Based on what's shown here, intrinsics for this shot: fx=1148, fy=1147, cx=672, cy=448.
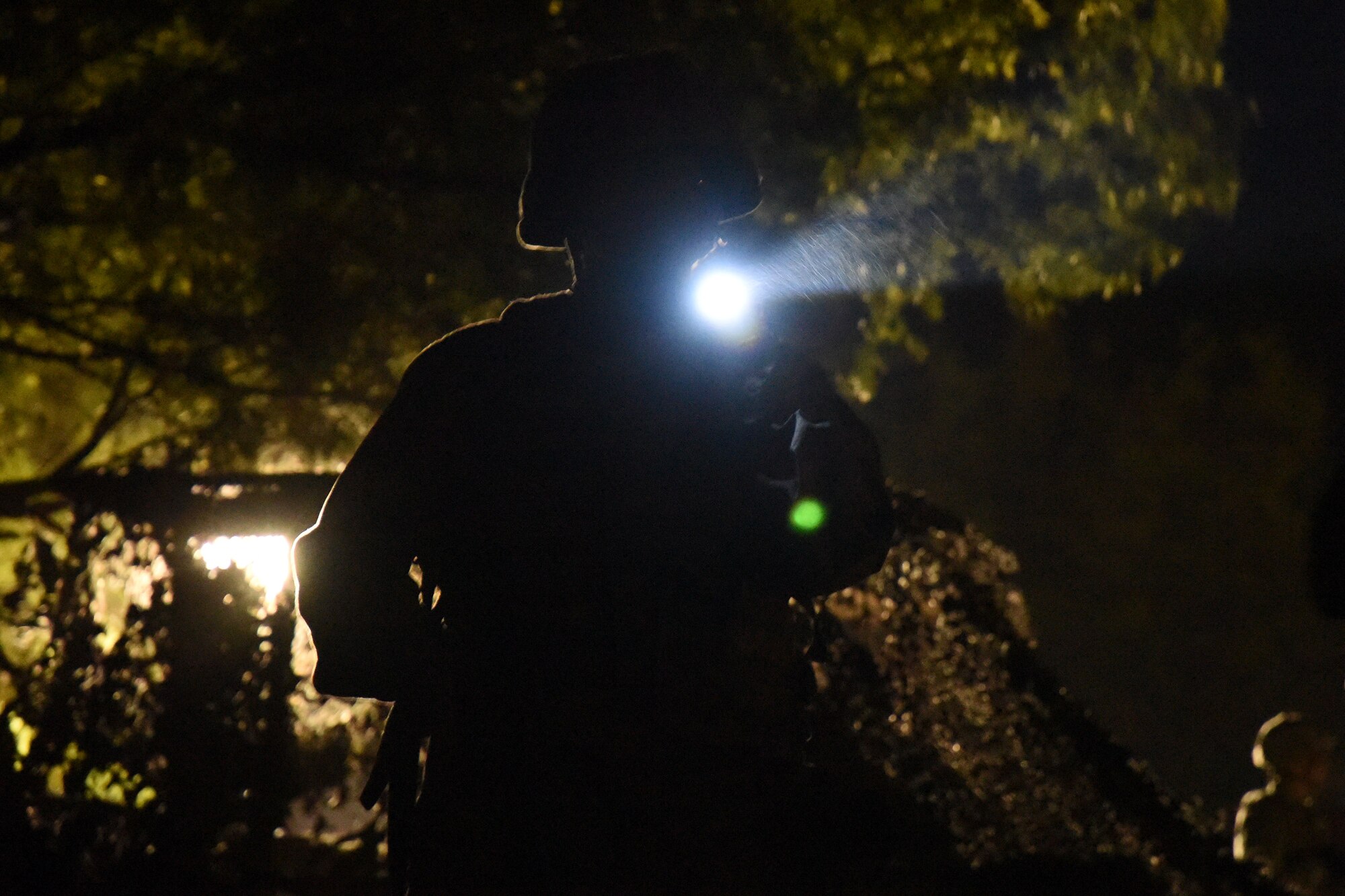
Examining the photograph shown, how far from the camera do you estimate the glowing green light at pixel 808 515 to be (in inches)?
63.2

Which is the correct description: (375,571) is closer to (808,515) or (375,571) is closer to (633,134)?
(808,515)

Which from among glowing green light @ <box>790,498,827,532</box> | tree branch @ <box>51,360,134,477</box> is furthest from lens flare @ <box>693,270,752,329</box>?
tree branch @ <box>51,360,134,477</box>

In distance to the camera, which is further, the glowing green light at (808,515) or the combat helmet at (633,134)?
the combat helmet at (633,134)

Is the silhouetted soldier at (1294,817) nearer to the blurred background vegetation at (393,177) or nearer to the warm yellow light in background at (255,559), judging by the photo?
the blurred background vegetation at (393,177)

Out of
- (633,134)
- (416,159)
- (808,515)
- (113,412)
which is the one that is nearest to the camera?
(808,515)

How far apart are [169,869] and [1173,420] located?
52.0 ft

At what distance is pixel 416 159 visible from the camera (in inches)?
269

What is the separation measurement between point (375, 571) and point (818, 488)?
2.15 ft

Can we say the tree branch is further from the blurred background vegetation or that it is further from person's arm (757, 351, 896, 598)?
person's arm (757, 351, 896, 598)

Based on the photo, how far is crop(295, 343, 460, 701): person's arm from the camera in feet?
5.48

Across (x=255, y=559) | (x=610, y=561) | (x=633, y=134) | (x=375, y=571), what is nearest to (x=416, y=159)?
(x=255, y=559)

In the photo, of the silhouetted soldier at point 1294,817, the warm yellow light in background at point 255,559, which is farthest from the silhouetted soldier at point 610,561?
the silhouetted soldier at point 1294,817

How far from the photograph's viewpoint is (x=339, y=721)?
18.0 feet

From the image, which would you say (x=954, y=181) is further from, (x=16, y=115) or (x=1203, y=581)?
(x=1203, y=581)
